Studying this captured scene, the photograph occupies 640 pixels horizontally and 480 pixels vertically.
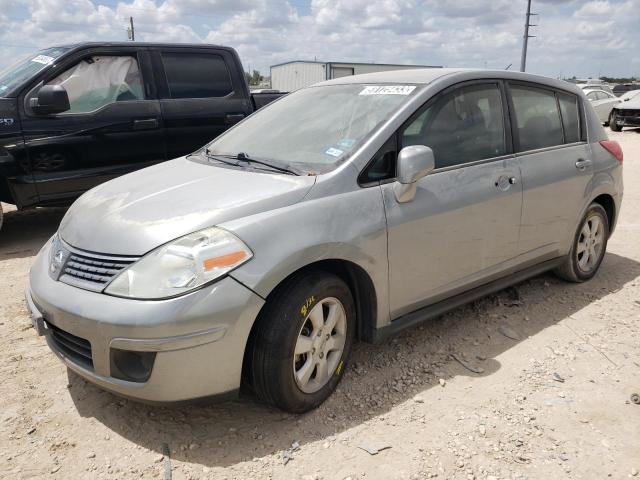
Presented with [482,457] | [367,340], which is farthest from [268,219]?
[482,457]

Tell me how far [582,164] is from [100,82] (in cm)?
468

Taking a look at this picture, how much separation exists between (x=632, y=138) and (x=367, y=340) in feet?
53.7

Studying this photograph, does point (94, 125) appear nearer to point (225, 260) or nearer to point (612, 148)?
point (225, 260)

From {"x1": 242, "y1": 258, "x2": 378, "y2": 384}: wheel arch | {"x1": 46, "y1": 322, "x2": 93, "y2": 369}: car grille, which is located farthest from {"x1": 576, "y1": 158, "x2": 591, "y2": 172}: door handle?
{"x1": 46, "y1": 322, "x2": 93, "y2": 369}: car grille

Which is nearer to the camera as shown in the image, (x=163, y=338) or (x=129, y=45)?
(x=163, y=338)

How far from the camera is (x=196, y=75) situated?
20.6 feet

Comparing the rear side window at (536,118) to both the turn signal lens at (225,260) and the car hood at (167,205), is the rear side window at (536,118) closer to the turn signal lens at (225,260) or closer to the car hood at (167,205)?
the car hood at (167,205)

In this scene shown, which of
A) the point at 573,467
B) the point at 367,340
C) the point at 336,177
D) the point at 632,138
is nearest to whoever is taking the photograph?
the point at 573,467

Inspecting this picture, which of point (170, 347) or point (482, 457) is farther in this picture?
point (482, 457)

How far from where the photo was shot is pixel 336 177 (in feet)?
9.16

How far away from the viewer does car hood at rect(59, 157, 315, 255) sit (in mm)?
2461

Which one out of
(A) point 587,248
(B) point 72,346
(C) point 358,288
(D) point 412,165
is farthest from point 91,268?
(A) point 587,248

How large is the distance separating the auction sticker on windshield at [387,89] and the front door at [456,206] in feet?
0.54

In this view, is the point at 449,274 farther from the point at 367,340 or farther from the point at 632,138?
the point at 632,138
